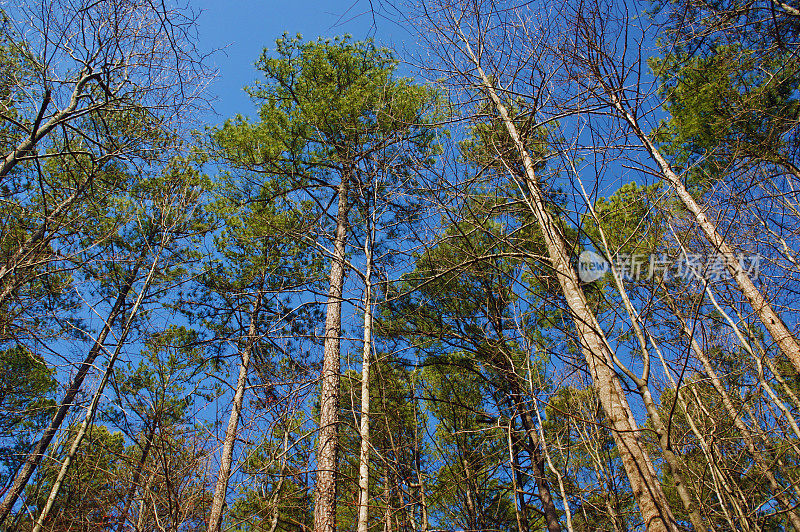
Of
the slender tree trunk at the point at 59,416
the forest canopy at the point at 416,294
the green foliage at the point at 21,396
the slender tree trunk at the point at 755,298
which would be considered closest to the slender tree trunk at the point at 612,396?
the forest canopy at the point at 416,294

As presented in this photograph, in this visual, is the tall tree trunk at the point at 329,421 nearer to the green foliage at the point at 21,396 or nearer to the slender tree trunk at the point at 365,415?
the slender tree trunk at the point at 365,415

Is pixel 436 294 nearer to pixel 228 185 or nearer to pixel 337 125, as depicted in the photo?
pixel 337 125

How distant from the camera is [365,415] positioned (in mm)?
2859

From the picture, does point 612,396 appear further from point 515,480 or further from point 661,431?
point 515,480

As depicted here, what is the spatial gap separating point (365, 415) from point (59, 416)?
699 centimetres

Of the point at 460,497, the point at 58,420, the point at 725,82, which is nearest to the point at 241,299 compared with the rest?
the point at 58,420

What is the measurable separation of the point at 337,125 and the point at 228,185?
2.42 meters

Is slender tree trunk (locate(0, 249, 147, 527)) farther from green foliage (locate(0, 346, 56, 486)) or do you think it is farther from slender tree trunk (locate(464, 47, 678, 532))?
slender tree trunk (locate(464, 47, 678, 532))

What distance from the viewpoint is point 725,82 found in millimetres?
7191

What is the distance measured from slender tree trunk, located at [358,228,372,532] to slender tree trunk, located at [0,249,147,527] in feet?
8.97

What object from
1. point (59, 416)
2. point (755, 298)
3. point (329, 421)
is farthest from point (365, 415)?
point (59, 416)

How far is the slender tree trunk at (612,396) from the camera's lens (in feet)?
5.17

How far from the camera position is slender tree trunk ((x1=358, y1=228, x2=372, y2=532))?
2602mm

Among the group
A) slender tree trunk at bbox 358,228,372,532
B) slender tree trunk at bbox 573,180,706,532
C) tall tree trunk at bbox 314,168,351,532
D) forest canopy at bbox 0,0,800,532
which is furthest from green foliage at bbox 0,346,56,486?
slender tree trunk at bbox 573,180,706,532
